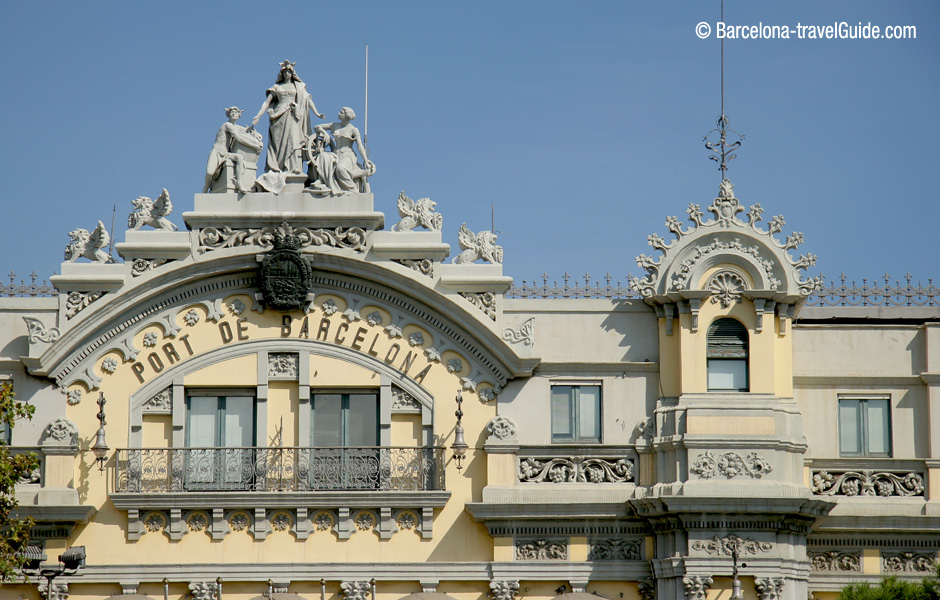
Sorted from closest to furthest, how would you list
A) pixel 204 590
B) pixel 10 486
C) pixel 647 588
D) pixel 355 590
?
pixel 10 486, pixel 204 590, pixel 355 590, pixel 647 588

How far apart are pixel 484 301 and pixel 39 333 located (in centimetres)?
875

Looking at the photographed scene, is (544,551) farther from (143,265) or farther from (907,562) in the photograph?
(143,265)

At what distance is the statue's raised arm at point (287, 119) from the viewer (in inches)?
1435

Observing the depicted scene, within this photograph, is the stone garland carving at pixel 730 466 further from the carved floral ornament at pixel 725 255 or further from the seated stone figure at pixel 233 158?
the seated stone figure at pixel 233 158

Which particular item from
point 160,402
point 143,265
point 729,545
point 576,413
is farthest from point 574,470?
point 143,265

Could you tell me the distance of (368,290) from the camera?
117 ft

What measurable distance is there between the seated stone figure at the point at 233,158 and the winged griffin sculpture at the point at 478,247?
446cm

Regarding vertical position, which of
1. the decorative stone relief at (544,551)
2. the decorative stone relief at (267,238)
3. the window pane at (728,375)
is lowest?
the decorative stone relief at (544,551)

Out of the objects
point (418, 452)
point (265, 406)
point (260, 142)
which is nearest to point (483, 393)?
point (418, 452)

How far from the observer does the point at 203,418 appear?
117 ft

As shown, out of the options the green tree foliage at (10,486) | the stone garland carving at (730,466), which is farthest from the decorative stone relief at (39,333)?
the stone garland carving at (730,466)

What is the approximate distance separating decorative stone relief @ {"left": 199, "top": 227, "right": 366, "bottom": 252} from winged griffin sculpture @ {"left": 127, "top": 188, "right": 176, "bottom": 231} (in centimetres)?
82

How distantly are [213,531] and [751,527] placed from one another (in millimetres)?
10363

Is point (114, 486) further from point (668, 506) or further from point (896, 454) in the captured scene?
point (896, 454)
